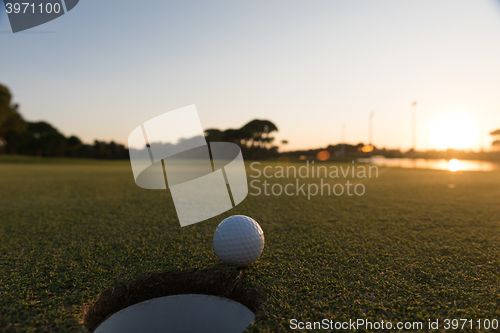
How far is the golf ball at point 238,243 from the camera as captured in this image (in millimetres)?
2230

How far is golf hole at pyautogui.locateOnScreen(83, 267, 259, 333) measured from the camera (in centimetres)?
202

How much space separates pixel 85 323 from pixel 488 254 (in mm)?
3610

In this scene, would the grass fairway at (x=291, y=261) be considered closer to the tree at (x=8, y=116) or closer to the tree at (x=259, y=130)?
the tree at (x=259, y=130)

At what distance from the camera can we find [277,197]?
654 centimetres

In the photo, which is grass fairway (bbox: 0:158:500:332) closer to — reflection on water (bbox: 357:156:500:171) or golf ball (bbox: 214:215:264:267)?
golf ball (bbox: 214:215:264:267)

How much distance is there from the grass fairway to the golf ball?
0.12 metres

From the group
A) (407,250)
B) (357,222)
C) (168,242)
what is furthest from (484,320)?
(168,242)

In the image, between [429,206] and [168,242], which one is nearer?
[168,242]

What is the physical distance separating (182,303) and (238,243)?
27.6 inches

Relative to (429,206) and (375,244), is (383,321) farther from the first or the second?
(429,206)

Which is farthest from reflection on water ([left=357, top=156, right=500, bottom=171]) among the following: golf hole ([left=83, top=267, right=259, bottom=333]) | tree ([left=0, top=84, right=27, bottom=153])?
tree ([left=0, top=84, right=27, bottom=153])

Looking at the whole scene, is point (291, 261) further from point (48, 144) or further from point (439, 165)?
point (48, 144)

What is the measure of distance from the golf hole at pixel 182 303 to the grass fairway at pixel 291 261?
0.07 meters

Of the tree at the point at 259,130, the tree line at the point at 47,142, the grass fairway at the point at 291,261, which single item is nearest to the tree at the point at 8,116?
the tree line at the point at 47,142
